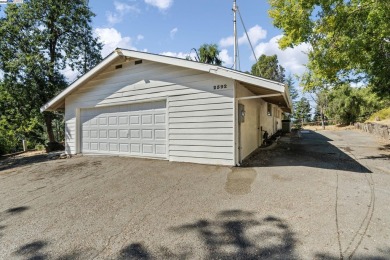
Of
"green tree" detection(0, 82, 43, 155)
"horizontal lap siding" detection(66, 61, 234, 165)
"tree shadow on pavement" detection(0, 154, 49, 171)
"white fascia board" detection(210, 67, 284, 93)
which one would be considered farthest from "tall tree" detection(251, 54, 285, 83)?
"tree shadow on pavement" detection(0, 154, 49, 171)

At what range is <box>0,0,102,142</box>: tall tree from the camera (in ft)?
46.1

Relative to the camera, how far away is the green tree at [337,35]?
22.9ft

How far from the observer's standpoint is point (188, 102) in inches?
274

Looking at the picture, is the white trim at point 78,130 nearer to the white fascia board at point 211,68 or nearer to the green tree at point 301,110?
the white fascia board at point 211,68

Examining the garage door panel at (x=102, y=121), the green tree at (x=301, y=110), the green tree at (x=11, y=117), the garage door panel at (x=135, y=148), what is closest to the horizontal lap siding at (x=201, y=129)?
the garage door panel at (x=135, y=148)

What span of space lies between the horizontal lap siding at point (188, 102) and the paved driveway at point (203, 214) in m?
0.77

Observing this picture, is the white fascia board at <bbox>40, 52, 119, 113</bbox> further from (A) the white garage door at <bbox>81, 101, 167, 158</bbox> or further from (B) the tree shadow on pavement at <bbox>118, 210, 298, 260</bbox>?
(B) the tree shadow on pavement at <bbox>118, 210, 298, 260</bbox>

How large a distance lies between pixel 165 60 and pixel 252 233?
555 centimetres

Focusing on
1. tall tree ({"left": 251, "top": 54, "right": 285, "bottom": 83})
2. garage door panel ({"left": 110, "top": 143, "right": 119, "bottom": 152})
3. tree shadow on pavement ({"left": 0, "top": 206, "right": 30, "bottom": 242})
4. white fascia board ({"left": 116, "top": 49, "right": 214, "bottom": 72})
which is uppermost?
tall tree ({"left": 251, "top": 54, "right": 285, "bottom": 83})

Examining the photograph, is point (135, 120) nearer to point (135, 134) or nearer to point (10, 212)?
point (135, 134)

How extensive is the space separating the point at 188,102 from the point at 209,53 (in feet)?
39.4

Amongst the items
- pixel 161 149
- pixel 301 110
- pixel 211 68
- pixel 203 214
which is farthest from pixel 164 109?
pixel 301 110

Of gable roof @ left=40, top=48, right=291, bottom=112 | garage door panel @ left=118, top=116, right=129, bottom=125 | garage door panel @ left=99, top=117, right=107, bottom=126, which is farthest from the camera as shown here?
garage door panel @ left=99, top=117, right=107, bottom=126

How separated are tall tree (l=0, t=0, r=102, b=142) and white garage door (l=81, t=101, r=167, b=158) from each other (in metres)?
7.37
